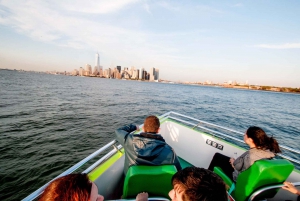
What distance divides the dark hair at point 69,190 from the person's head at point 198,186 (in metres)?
0.58

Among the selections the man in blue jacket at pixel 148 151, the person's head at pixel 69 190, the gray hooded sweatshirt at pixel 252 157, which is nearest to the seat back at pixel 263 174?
the gray hooded sweatshirt at pixel 252 157

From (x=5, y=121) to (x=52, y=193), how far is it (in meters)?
12.4

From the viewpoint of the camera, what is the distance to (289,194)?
2410 millimetres

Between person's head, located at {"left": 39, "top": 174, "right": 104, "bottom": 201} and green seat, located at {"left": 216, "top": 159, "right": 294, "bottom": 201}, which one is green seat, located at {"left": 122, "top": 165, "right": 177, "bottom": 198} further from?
green seat, located at {"left": 216, "top": 159, "right": 294, "bottom": 201}

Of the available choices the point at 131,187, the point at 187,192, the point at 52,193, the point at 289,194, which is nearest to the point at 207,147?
the point at 289,194

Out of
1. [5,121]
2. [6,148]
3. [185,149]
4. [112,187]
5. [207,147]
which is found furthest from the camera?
[5,121]

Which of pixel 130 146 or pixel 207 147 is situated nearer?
pixel 130 146

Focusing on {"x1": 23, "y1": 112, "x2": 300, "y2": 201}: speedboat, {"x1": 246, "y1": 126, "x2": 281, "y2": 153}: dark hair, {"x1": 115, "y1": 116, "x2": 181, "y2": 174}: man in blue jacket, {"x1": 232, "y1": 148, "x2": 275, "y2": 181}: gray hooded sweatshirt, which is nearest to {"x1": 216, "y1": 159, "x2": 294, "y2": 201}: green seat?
{"x1": 23, "y1": 112, "x2": 300, "y2": 201}: speedboat

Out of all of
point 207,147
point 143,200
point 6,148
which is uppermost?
point 143,200

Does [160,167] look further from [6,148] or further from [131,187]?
[6,148]

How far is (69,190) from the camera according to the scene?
2.55 feet

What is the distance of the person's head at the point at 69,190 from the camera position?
748 mm

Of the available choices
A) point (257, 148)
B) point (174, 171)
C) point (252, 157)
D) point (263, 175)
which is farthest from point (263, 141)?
→ point (174, 171)

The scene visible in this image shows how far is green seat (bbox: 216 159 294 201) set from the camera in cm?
158
